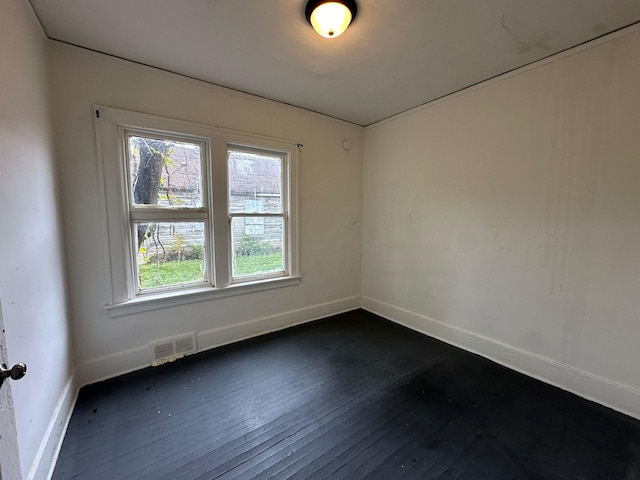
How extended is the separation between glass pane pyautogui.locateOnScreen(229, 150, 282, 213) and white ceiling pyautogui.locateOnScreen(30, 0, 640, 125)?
69 centimetres

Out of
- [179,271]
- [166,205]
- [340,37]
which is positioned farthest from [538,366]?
[166,205]

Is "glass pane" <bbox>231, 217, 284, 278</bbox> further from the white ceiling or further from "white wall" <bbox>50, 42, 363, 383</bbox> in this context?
the white ceiling

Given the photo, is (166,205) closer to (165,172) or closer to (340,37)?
(165,172)

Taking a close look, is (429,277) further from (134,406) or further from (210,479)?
(134,406)

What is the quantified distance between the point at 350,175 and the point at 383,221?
0.74 metres

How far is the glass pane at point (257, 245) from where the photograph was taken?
9.28ft

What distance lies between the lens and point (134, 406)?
73.1 inches

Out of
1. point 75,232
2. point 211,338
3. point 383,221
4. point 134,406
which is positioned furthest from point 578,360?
point 75,232

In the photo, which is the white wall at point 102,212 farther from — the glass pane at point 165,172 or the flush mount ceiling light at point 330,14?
the flush mount ceiling light at point 330,14

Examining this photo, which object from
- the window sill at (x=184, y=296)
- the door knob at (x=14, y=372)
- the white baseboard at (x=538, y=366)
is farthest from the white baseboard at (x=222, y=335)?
the door knob at (x=14, y=372)

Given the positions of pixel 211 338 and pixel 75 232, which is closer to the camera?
pixel 75 232

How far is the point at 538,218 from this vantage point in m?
2.18

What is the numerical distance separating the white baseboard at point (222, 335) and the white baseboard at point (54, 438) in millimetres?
210

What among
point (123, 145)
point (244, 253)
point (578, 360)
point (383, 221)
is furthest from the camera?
point (383, 221)
